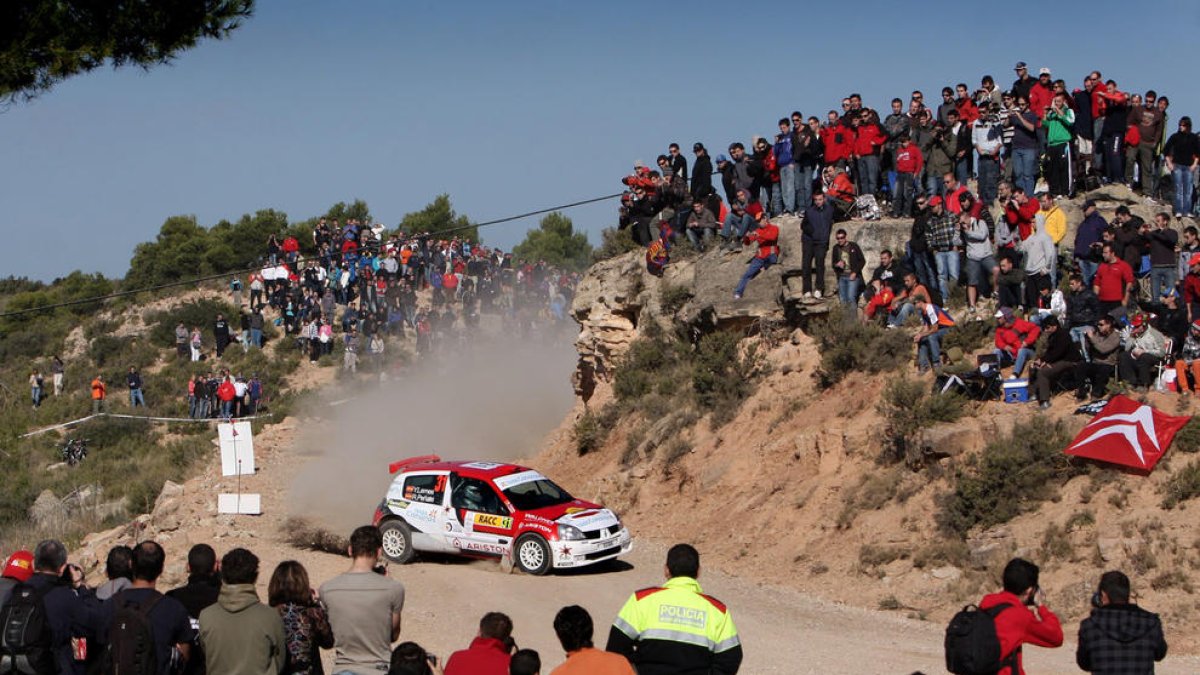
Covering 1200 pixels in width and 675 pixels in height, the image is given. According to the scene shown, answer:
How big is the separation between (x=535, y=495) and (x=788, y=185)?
950 centimetres

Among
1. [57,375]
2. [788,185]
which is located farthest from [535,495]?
[57,375]

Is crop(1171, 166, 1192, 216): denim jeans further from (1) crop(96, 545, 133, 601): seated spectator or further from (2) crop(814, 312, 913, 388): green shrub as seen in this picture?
(1) crop(96, 545, 133, 601): seated spectator

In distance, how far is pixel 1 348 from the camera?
2105 inches

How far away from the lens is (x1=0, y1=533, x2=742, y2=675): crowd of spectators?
275 inches

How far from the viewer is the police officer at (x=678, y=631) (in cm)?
698

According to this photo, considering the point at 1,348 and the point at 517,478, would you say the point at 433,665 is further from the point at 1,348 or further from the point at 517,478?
the point at 1,348

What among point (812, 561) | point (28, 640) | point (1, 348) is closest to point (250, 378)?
point (1, 348)

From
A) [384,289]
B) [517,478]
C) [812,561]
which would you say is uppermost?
[384,289]

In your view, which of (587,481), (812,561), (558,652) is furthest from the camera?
(587,481)

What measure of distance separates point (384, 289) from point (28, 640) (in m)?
38.1

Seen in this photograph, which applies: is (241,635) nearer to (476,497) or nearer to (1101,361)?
(476,497)

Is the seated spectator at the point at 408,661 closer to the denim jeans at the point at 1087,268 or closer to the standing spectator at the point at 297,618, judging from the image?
the standing spectator at the point at 297,618

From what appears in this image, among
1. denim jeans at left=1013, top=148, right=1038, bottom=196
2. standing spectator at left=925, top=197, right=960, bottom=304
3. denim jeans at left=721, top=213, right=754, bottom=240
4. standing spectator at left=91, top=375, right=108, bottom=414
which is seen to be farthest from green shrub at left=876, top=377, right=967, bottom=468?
standing spectator at left=91, top=375, right=108, bottom=414

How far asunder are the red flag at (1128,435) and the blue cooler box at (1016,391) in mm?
1551
